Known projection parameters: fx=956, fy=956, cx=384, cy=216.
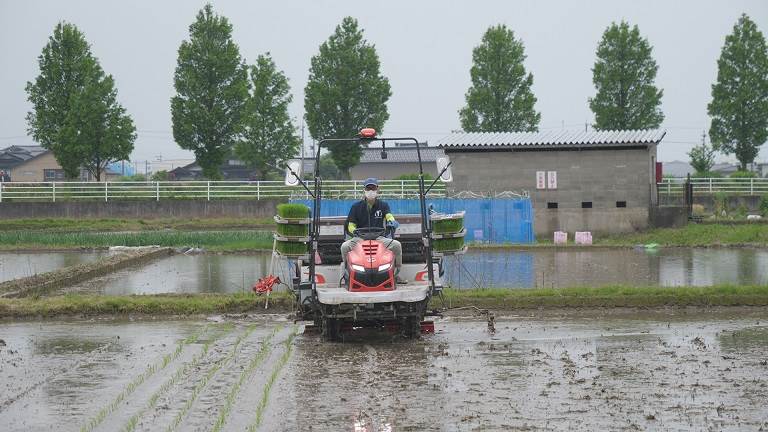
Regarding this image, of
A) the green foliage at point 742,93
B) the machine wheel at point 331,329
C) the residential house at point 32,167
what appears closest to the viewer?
the machine wheel at point 331,329

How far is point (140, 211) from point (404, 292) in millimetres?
28504

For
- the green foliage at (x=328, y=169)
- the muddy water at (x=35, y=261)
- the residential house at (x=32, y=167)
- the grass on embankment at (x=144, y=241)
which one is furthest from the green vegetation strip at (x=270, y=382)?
the green foliage at (x=328, y=169)

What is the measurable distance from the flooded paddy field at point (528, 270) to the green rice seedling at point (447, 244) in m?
3.13

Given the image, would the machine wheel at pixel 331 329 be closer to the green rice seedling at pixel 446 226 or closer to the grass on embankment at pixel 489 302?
the green rice seedling at pixel 446 226

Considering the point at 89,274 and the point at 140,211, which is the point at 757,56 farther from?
the point at 89,274

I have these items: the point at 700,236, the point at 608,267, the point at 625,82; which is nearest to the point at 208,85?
the point at 625,82

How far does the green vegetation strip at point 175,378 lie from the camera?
709cm

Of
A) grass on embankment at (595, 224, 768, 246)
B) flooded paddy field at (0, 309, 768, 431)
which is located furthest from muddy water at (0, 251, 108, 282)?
grass on embankment at (595, 224, 768, 246)

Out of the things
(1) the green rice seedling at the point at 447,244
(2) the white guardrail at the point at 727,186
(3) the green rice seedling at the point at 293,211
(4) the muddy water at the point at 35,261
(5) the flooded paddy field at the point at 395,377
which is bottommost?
(5) the flooded paddy field at the point at 395,377

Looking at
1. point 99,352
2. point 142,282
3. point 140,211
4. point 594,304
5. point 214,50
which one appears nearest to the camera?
point 99,352

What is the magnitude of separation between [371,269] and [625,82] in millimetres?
35213

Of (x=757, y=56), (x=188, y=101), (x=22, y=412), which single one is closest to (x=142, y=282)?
(x=22, y=412)

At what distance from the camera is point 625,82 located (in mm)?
43031

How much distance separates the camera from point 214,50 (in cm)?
4188
